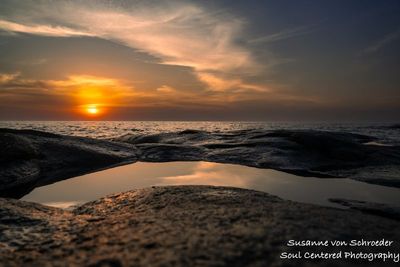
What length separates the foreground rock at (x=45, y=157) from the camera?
516 cm

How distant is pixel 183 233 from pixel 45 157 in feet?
20.2

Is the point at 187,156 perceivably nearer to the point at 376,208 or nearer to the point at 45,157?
the point at 45,157

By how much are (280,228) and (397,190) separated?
3805 millimetres

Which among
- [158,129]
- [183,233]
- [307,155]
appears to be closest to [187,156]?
[307,155]

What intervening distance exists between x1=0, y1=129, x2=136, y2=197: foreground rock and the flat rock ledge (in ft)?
8.93

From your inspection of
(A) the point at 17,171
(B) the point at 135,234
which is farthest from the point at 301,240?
(A) the point at 17,171

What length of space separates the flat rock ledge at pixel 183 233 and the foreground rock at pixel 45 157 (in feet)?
8.93

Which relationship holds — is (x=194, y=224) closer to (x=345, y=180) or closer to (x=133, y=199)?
(x=133, y=199)

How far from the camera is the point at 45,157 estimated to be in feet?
22.3

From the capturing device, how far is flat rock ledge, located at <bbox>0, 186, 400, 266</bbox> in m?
1.56

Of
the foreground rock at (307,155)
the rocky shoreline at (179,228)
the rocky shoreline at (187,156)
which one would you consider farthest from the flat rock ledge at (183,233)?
the foreground rock at (307,155)

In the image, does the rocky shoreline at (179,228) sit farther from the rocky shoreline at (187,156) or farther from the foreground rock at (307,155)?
the foreground rock at (307,155)

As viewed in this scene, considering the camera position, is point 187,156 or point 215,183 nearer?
point 215,183

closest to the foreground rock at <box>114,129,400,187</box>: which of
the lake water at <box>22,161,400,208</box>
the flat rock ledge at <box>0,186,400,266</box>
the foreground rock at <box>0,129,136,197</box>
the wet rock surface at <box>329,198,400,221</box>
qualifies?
the lake water at <box>22,161,400,208</box>
